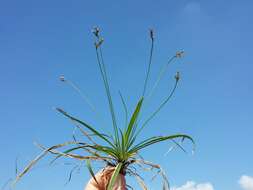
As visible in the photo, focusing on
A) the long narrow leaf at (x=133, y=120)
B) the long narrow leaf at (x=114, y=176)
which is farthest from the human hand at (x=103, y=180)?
the long narrow leaf at (x=133, y=120)

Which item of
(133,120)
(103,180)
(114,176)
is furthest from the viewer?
(133,120)

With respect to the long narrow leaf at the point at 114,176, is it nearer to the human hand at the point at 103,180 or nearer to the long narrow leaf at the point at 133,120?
the human hand at the point at 103,180

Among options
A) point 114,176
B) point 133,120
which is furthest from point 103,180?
point 133,120

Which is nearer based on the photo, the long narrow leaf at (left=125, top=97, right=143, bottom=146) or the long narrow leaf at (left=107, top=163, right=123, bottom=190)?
the long narrow leaf at (left=107, top=163, right=123, bottom=190)

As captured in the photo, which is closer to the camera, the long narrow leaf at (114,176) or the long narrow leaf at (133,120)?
the long narrow leaf at (114,176)

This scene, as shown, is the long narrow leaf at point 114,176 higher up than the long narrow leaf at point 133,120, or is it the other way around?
the long narrow leaf at point 133,120

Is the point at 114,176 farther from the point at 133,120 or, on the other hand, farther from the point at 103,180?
the point at 133,120

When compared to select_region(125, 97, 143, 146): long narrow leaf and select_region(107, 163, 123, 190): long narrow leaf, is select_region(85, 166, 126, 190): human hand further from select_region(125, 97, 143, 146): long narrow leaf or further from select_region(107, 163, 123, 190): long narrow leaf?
select_region(125, 97, 143, 146): long narrow leaf

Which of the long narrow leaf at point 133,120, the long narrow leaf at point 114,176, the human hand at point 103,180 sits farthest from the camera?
the long narrow leaf at point 133,120

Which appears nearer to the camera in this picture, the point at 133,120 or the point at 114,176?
the point at 114,176

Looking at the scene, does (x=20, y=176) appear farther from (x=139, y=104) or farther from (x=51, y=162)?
(x=139, y=104)

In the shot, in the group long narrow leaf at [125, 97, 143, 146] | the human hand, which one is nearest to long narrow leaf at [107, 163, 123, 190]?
the human hand

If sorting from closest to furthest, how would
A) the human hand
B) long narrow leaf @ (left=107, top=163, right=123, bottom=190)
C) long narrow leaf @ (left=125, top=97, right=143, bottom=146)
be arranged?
long narrow leaf @ (left=107, top=163, right=123, bottom=190) → the human hand → long narrow leaf @ (left=125, top=97, right=143, bottom=146)

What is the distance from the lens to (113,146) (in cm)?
259
